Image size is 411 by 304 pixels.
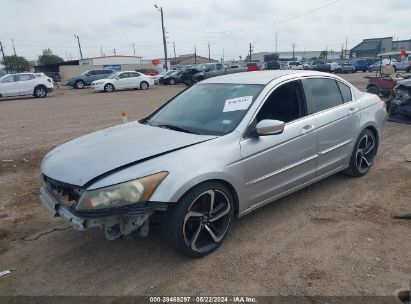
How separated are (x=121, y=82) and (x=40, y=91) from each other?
547 centimetres

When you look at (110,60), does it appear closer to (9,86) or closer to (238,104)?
(9,86)

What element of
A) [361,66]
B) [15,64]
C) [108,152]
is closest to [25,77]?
[108,152]

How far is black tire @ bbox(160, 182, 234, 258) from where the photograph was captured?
3082 millimetres

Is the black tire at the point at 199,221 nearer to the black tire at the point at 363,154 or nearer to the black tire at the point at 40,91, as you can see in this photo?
the black tire at the point at 363,154

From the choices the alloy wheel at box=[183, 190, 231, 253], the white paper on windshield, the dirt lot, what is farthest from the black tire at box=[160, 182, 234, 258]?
the white paper on windshield

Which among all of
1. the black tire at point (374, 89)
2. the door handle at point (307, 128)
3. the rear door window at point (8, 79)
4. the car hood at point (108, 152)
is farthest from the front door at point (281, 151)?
the rear door window at point (8, 79)

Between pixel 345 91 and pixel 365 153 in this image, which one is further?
pixel 365 153

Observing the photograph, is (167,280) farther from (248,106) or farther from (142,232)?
(248,106)

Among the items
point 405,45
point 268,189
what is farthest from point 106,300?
point 405,45

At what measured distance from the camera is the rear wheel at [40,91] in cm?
2304

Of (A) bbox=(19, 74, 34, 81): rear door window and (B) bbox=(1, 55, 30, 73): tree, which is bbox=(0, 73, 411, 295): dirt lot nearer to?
(A) bbox=(19, 74, 34, 81): rear door window

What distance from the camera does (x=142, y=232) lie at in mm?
3059

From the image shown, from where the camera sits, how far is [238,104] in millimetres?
3836

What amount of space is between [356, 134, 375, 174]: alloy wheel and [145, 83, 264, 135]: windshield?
6.70 feet
